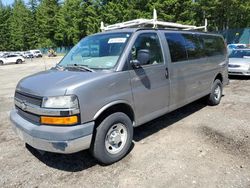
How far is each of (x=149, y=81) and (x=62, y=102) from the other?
5.51 feet

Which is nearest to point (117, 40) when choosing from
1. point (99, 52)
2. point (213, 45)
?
point (99, 52)

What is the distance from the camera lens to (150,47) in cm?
461

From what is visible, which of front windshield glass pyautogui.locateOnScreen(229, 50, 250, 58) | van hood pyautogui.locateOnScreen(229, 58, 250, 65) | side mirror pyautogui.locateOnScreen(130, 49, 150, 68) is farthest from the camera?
front windshield glass pyautogui.locateOnScreen(229, 50, 250, 58)

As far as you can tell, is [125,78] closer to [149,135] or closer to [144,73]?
[144,73]

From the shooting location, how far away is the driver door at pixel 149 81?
4215 millimetres

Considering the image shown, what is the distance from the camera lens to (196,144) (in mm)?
4641

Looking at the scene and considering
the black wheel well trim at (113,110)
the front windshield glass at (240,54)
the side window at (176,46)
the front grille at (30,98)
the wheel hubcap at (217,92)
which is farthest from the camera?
the front windshield glass at (240,54)

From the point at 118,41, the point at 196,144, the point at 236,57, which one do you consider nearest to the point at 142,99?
the point at 118,41

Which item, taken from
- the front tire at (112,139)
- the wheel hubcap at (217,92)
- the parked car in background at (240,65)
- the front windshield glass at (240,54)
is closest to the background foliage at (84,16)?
the front windshield glass at (240,54)

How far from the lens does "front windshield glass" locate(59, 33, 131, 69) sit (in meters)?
4.12

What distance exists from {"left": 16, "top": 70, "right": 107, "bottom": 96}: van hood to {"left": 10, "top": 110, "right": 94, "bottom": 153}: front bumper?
1.57 feet

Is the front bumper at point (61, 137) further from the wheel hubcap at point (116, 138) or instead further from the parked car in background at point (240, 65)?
the parked car in background at point (240, 65)

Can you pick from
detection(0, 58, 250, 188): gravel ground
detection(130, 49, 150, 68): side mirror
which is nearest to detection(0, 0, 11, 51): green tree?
detection(0, 58, 250, 188): gravel ground

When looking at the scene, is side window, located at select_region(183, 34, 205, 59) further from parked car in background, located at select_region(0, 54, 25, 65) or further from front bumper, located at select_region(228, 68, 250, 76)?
parked car in background, located at select_region(0, 54, 25, 65)
